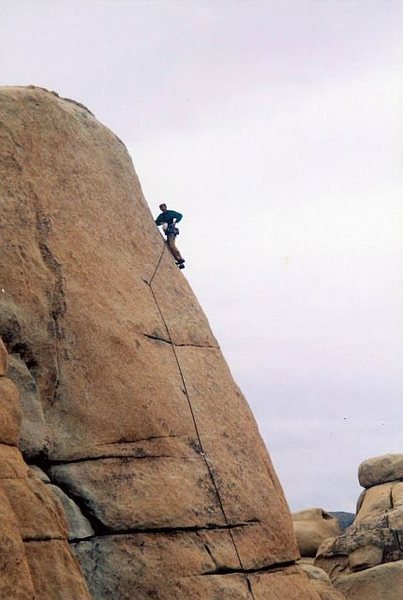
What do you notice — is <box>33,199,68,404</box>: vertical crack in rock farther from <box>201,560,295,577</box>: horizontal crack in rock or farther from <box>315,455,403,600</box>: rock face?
<box>315,455,403,600</box>: rock face

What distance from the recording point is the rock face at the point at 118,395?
17.5m

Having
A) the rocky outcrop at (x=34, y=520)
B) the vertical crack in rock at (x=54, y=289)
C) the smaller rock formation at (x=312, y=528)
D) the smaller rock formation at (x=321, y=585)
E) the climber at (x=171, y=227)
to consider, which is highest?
the climber at (x=171, y=227)

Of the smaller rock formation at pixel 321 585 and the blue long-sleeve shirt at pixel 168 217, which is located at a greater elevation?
the blue long-sleeve shirt at pixel 168 217

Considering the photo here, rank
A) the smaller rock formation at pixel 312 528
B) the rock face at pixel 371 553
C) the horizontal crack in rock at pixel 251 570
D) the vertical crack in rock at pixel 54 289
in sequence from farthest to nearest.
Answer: the smaller rock formation at pixel 312 528, the rock face at pixel 371 553, the vertical crack in rock at pixel 54 289, the horizontal crack in rock at pixel 251 570

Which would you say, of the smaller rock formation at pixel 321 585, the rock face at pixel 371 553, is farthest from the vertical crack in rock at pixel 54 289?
the rock face at pixel 371 553

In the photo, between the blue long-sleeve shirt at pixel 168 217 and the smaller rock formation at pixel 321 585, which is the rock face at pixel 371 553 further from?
the blue long-sleeve shirt at pixel 168 217

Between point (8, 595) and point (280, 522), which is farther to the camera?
point (280, 522)

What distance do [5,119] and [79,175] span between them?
1.69m

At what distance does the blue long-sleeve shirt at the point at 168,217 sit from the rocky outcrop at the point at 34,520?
8.17 m

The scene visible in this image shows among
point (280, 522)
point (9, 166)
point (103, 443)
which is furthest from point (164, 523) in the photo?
point (9, 166)

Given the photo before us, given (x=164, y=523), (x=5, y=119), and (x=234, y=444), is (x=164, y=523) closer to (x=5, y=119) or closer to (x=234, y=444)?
(x=234, y=444)

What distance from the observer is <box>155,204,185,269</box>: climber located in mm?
22672

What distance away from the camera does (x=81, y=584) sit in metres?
15.4

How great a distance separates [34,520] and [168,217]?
968cm
